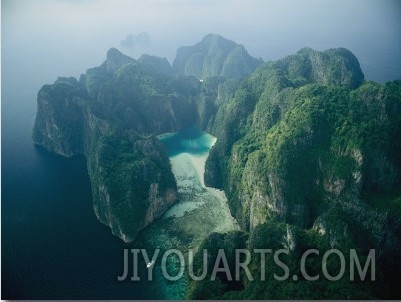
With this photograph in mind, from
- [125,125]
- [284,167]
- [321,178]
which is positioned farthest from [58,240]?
[321,178]

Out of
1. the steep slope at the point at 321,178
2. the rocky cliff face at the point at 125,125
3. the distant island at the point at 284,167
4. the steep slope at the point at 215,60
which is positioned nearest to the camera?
the steep slope at the point at 321,178

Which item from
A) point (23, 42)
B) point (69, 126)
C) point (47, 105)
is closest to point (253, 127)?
point (69, 126)

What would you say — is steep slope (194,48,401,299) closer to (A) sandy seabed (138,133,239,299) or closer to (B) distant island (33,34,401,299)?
(B) distant island (33,34,401,299)

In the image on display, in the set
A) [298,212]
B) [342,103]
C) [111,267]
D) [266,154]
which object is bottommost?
[111,267]

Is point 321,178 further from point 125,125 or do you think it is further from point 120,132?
point 125,125

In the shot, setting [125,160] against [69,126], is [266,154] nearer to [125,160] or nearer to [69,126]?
[125,160]

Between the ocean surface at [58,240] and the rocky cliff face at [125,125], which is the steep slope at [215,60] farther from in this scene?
the ocean surface at [58,240]

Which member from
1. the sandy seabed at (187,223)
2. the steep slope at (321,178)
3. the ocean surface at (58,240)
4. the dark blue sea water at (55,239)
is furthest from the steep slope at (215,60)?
the sandy seabed at (187,223)
